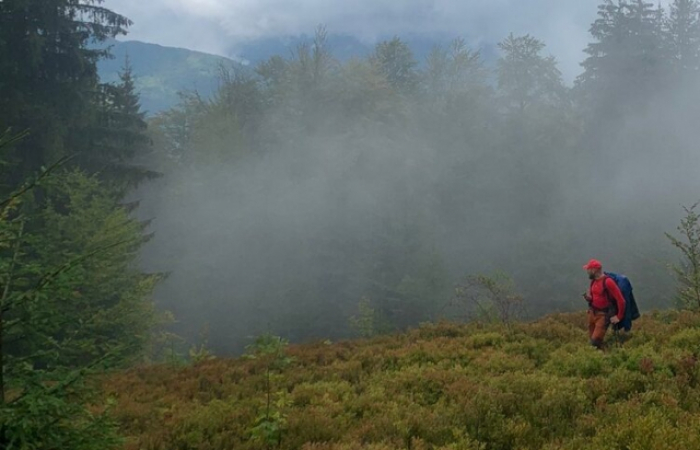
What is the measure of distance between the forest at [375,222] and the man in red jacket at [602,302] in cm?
53

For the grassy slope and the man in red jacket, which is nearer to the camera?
the grassy slope

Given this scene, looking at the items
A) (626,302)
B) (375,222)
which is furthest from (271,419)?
(375,222)

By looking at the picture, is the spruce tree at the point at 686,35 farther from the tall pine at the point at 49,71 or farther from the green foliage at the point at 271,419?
the green foliage at the point at 271,419

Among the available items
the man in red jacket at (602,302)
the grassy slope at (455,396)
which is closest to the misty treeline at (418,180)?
the grassy slope at (455,396)

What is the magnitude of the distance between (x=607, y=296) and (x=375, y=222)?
104ft

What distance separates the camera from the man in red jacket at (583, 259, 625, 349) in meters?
9.87

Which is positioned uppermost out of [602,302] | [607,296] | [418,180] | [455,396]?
[418,180]

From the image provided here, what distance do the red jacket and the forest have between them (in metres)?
0.79

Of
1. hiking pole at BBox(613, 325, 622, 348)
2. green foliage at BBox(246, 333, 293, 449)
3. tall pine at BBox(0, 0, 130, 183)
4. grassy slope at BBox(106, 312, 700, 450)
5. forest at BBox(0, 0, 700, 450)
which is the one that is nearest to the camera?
grassy slope at BBox(106, 312, 700, 450)

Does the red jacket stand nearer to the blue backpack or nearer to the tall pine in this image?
the blue backpack

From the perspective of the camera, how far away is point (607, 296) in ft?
33.2

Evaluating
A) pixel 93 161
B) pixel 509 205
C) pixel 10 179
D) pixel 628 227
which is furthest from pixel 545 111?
pixel 10 179

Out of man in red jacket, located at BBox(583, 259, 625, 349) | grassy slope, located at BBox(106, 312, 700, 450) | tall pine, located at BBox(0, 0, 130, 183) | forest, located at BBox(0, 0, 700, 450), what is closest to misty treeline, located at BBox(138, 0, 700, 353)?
forest, located at BBox(0, 0, 700, 450)

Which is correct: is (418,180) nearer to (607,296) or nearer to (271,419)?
(607,296)
